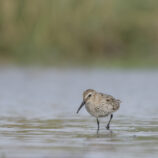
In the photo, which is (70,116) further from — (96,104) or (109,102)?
(96,104)

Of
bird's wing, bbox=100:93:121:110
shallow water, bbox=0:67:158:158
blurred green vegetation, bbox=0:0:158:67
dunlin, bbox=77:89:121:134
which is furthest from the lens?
blurred green vegetation, bbox=0:0:158:67

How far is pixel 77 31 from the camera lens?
2917 cm

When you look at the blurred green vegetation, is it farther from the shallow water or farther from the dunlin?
the dunlin

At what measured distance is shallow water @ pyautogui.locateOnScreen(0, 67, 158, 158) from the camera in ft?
28.6

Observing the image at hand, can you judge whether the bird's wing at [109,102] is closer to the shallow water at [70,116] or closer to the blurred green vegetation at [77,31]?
the shallow water at [70,116]

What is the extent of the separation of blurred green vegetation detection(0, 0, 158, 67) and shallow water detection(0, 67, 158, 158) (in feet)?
13.1

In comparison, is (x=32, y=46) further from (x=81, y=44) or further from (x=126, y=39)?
(x=126, y=39)

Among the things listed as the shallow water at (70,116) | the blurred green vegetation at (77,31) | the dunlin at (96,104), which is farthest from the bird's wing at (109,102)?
the blurred green vegetation at (77,31)

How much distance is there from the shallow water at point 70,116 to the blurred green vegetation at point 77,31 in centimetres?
398

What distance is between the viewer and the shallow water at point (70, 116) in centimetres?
871

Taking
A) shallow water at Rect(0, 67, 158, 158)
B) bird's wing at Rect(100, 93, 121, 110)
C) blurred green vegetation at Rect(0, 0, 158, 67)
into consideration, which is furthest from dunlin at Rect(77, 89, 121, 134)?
blurred green vegetation at Rect(0, 0, 158, 67)

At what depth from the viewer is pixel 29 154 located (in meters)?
Answer: 8.16

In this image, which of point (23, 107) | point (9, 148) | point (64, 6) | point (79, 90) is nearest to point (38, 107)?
point (23, 107)

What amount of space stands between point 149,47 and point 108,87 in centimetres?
1215
